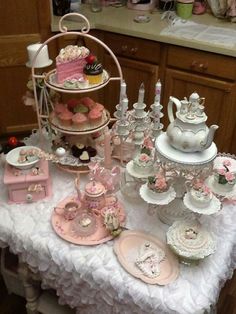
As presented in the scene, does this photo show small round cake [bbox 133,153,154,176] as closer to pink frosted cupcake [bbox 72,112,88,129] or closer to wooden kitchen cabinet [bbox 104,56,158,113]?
pink frosted cupcake [bbox 72,112,88,129]

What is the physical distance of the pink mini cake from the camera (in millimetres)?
1265

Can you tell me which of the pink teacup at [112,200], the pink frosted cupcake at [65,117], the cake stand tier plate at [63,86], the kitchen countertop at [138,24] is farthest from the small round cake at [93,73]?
the kitchen countertop at [138,24]

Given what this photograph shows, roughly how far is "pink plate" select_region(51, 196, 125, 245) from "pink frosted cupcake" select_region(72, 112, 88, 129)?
0.29m

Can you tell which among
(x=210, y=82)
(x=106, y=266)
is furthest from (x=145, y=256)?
(x=210, y=82)

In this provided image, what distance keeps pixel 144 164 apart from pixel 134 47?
118 cm

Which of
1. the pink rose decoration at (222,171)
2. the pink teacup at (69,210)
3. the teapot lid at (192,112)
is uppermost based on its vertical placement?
the teapot lid at (192,112)

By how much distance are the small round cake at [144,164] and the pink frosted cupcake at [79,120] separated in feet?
0.76

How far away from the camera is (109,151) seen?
1364mm

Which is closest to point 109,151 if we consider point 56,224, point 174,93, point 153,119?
point 153,119

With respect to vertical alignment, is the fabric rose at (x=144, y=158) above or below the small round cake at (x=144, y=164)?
above

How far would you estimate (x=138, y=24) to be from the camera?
2203mm

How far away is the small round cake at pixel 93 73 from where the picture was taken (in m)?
1.28

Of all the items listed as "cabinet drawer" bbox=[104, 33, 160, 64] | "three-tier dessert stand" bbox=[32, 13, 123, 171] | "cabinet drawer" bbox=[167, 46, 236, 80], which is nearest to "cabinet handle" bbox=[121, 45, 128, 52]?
"cabinet drawer" bbox=[104, 33, 160, 64]

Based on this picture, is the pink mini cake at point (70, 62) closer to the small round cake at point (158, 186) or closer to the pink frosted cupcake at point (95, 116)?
the pink frosted cupcake at point (95, 116)
